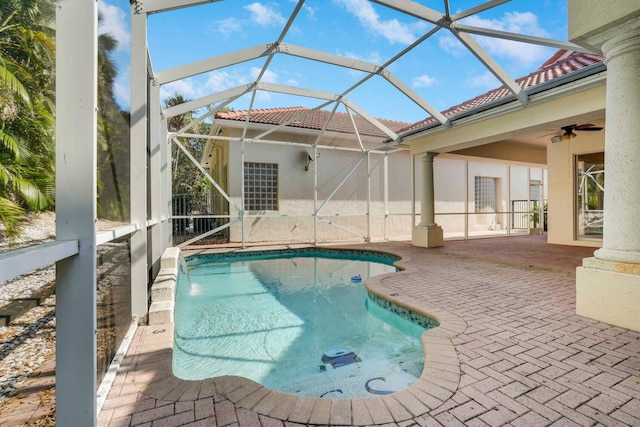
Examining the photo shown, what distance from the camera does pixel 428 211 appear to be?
9172 millimetres

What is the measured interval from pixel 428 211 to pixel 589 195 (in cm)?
462

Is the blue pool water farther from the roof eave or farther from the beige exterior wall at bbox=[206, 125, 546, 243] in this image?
the roof eave

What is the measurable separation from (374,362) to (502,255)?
237 inches

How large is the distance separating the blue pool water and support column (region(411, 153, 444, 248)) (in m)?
3.61

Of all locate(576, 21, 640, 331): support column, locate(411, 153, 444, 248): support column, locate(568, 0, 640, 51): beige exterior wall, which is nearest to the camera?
locate(568, 0, 640, 51): beige exterior wall

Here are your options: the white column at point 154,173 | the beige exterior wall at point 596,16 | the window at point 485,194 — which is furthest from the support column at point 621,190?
the window at point 485,194

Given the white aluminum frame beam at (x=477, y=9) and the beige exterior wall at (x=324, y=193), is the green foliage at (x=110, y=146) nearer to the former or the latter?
the white aluminum frame beam at (x=477, y=9)

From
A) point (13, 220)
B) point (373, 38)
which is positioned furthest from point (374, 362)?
point (373, 38)

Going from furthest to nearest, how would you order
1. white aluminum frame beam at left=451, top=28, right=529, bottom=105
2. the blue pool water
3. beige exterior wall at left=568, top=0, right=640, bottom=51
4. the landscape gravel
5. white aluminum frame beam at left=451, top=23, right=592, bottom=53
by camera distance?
1. white aluminum frame beam at left=451, top=28, right=529, bottom=105
2. white aluminum frame beam at left=451, top=23, right=592, bottom=53
3. the blue pool water
4. beige exterior wall at left=568, top=0, right=640, bottom=51
5. the landscape gravel

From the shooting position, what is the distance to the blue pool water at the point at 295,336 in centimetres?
286

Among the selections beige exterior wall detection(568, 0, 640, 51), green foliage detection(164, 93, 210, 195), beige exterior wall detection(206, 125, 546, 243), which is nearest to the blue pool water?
beige exterior wall detection(568, 0, 640, 51)

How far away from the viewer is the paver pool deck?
1.79 metres

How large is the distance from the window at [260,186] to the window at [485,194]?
1057 cm

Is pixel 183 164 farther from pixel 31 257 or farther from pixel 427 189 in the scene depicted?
pixel 31 257
